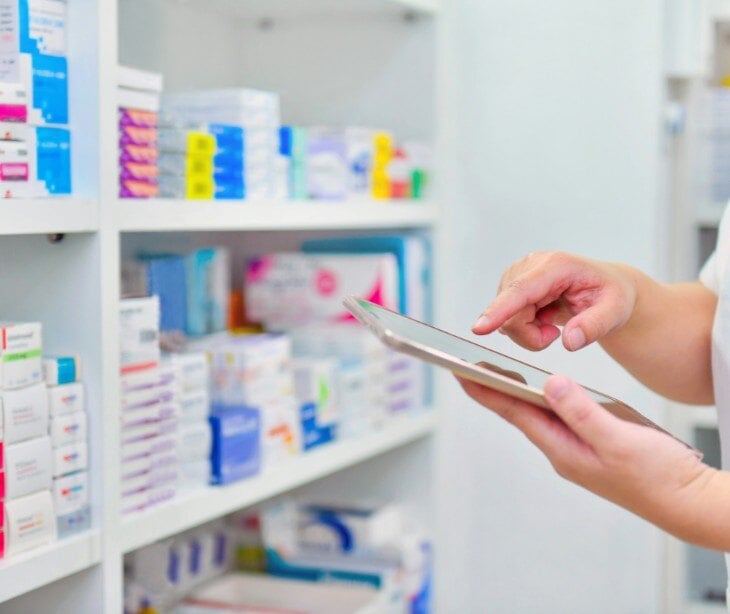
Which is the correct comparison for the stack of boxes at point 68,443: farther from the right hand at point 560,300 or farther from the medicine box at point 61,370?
the right hand at point 560,300

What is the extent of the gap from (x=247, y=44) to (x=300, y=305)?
0.58 m

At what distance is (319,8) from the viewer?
7.33 feet

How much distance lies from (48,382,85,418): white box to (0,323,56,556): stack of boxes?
0.6 inches

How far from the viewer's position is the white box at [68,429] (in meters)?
1.41

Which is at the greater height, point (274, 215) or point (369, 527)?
point (274, 215)

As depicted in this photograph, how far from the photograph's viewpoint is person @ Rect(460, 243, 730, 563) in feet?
3.17

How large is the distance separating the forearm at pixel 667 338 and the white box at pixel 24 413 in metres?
0.67

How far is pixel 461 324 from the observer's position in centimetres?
234

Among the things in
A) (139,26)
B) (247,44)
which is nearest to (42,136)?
(139,26)

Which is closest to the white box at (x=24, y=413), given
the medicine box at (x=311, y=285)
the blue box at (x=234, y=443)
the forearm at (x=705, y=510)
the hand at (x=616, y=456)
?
the blue box at (x=234, y=443)

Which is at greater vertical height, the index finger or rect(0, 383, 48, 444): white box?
the index finger

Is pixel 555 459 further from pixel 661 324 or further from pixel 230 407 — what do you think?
pixel 230 407

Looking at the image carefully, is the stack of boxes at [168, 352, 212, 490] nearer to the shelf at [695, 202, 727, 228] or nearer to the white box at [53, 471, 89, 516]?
the white box at [53, 471, 89, 516]

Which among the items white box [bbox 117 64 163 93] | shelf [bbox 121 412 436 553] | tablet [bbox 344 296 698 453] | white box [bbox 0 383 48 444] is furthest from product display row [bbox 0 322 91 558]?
tablet [bbox 344 296 698 453]
